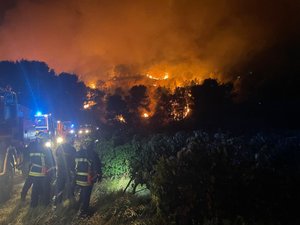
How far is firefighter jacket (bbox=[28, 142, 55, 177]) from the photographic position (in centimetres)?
930

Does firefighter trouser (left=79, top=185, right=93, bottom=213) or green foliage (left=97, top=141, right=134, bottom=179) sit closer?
firefighter trouser (left=79, top=185, right=93, bottom=213)

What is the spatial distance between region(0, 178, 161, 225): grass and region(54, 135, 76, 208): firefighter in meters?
0.40

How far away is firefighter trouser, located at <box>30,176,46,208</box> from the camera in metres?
9.25

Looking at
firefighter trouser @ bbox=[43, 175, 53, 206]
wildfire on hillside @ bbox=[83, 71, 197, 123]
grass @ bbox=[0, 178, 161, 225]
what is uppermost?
wildfire on hillside @ bbox=[83, 71, 197, 123]

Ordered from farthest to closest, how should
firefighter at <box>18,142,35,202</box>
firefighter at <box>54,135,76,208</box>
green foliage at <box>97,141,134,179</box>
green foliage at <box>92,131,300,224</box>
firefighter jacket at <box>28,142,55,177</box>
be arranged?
green foliage at <box>97,141,134,179</box>
firefighter at <box>18,142,35,202</box>
firefighter jacket at <box>28,142,55,177</box>
firefighter at <box>54,135,76,208</box>
green foliage at <box>92,131,300,224</box>

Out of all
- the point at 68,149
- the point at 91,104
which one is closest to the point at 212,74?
the point at 91,104

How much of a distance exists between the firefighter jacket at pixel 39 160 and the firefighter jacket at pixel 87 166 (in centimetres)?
151

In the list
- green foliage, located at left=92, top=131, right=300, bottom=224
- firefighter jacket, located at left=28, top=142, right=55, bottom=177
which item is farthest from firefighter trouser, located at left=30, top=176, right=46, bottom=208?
green foliage, located at left=92, top=131, right=300, bottom=224

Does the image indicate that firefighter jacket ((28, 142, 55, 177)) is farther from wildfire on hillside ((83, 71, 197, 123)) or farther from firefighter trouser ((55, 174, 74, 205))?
wildfire on hillside ((83, 71, 197, 123))

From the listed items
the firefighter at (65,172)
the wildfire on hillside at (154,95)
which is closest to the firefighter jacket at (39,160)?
the firefighter at (65,172)

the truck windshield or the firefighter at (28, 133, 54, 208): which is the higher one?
the truck windshield

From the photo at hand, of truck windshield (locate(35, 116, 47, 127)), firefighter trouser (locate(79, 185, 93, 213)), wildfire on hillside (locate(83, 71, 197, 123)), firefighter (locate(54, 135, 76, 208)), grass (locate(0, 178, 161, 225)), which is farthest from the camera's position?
wildfire on hillside (locate(83, 71, 197, 123))

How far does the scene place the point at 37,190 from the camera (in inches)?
367

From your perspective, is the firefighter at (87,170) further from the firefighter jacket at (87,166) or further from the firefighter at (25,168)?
the firefighter at (25,168)
